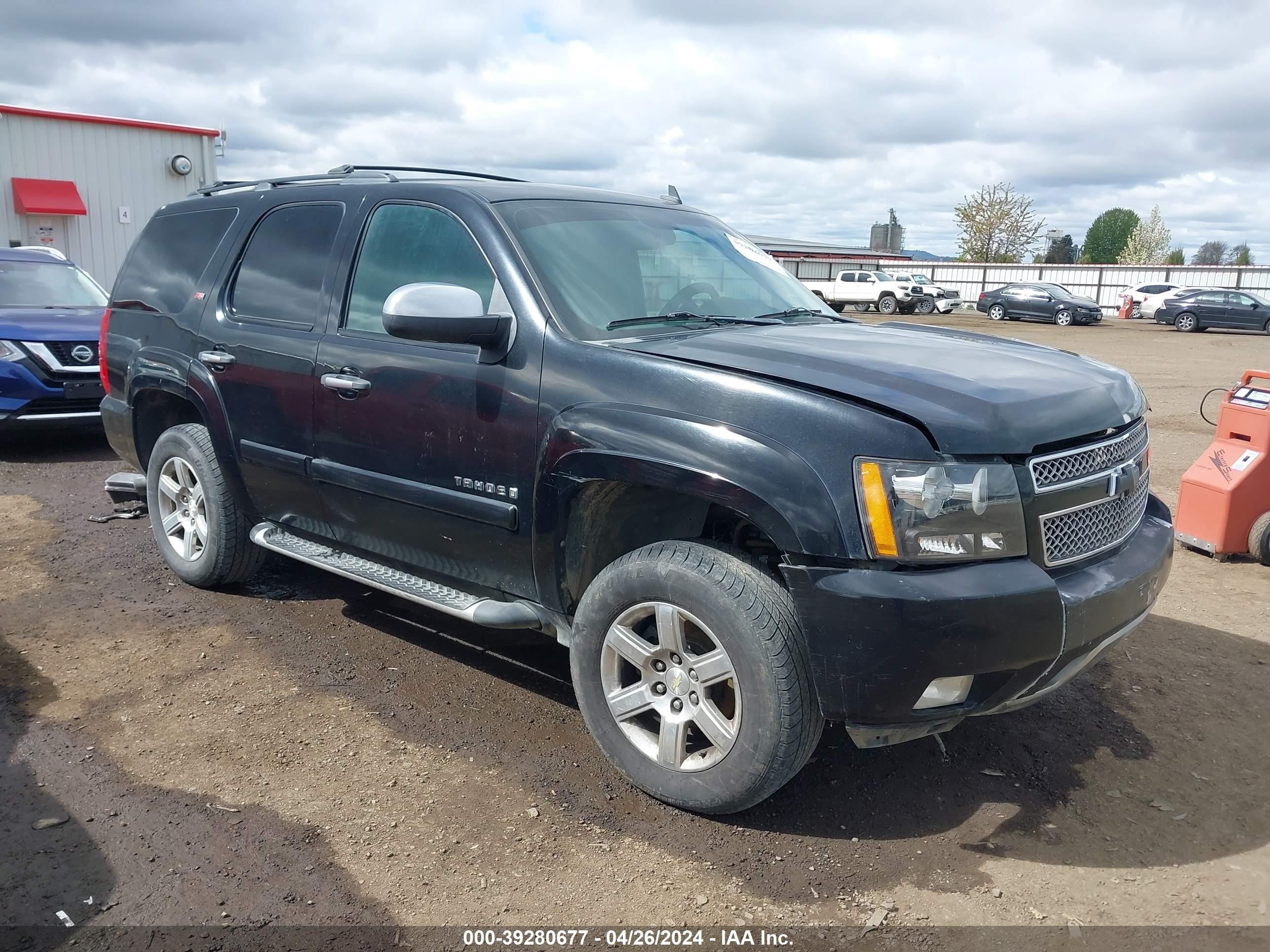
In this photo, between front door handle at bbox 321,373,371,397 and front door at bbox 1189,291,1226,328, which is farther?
front door at bbox 1189,291,1226,328

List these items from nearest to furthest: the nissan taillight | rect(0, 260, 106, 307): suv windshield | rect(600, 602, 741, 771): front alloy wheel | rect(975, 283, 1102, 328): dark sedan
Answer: rect(600, 602, 741, 771): front alloy wheel
the nissan taillight
rect(0, 260, 106, 307): suv windshield
rect(975, 283, 1102, 328): dark sedan

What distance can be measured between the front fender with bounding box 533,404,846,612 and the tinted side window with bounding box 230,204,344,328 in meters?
1.58

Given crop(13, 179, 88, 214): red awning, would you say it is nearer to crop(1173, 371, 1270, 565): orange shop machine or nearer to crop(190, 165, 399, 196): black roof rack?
crop(190, 165, 399, 196): black roof rack

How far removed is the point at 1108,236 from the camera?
11081 centimetres

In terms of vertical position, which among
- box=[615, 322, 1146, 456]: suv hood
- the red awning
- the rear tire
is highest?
the red awning

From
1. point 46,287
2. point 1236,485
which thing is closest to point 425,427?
point 1236,485

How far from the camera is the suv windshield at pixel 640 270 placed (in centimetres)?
363

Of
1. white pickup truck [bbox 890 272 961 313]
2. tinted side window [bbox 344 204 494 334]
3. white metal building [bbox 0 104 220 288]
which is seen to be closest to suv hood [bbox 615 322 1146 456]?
tinted side window [bbox 344 204 494 334]

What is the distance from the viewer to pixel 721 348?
11.0ft

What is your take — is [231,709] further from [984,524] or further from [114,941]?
[984,524]

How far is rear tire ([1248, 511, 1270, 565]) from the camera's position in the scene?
19.3 feet

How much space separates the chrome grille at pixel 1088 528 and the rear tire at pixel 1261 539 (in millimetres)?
3020

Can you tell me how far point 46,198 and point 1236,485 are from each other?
2116 centimetres

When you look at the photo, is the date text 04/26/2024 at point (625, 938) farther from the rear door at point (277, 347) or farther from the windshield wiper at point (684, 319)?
the rear door at point (277, 347)
